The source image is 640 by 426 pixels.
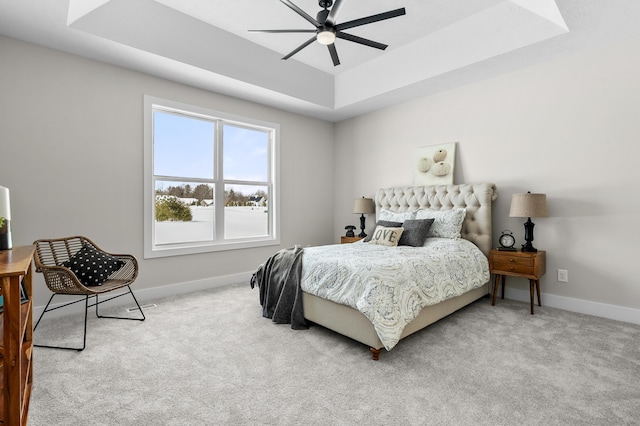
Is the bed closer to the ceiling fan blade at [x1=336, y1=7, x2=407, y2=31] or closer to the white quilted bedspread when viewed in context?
the white quilted bedspread

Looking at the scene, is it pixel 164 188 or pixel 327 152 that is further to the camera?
pixel 327 152

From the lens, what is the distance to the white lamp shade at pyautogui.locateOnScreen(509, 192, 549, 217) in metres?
3.14

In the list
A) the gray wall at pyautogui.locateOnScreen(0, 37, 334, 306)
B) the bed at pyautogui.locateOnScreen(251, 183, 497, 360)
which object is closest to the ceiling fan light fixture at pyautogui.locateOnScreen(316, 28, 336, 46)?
the bed at pyautogui.locateOnScreen(251, 183, 497, 360)

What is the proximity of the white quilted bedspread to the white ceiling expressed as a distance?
212 centimetres

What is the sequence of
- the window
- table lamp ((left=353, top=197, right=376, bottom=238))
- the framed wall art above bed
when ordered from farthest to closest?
table lamp ((left=353, top=197, right=376, bottom=238)), the framed wall art above bed, the window

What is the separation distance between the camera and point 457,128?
13.5 feet

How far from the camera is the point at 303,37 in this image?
148 inches

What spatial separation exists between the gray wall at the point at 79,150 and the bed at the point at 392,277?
166 cm

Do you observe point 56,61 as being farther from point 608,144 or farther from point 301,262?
point 608,144

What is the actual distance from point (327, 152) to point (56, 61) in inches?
148

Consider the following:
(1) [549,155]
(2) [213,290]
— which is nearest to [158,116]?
(2) [213,290]

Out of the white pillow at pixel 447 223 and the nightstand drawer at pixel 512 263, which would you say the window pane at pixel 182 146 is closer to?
the white pillow at pixel 447 223

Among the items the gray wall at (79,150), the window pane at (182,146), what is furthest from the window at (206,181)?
the gray wall at (79,150)

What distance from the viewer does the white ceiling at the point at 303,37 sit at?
2725 mm
